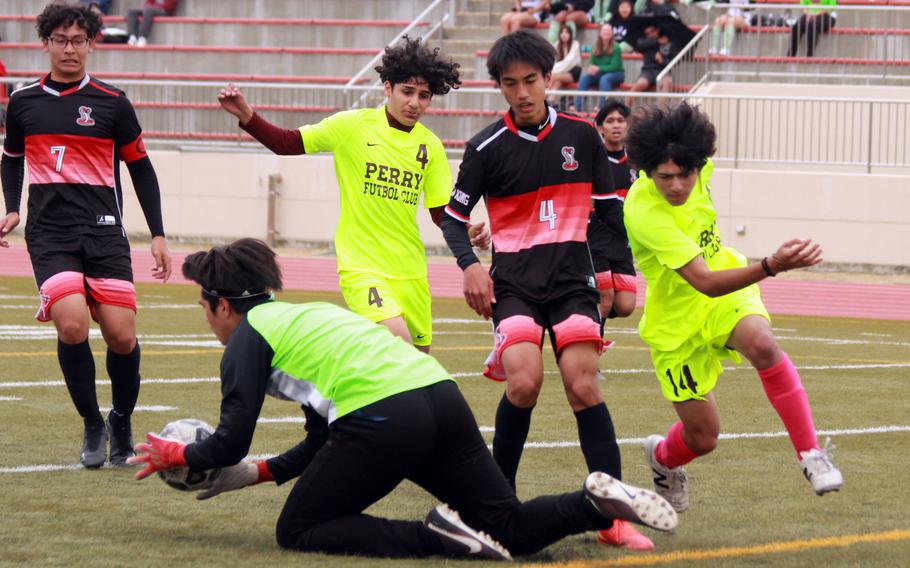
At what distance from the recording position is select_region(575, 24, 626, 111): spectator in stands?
22.9 meters

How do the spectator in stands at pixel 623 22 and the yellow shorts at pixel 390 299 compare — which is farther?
the spectator in stands at pixel 623 22

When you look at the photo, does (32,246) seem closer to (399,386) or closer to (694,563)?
(399,386)

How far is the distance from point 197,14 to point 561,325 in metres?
24.3

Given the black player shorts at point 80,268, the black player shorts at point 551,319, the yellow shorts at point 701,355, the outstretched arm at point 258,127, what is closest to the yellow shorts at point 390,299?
the outstretched arm at point 258,127

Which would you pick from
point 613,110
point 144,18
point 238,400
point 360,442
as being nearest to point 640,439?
point 360,442

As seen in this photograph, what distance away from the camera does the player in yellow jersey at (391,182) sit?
787 centimetres

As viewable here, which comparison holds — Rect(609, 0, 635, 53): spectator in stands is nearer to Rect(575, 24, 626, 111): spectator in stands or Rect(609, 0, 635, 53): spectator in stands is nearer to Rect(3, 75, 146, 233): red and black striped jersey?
Rect(575, 24, 626, 111): spectator in stands

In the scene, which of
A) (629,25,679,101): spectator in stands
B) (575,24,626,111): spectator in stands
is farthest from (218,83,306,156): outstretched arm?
(575,24,626,111): spectator in stands

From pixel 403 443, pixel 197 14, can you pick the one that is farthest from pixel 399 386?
pixel 197 14

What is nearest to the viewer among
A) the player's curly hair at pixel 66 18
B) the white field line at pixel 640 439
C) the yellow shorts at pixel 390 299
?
the white field line at pixel 640 439

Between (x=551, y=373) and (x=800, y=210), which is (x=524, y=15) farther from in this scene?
(x=551, y=373)

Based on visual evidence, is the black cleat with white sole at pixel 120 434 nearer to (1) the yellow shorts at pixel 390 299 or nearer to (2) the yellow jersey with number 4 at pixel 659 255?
(1) the yellow shorts at pixel 390 299

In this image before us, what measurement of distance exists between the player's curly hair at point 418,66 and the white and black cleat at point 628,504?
3.34 metres

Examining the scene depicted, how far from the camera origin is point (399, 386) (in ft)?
17.1
